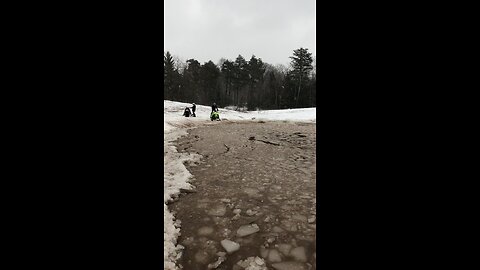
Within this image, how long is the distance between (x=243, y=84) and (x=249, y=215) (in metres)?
42.9

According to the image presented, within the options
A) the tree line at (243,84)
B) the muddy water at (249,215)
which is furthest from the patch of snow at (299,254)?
the tree line at (243,84)

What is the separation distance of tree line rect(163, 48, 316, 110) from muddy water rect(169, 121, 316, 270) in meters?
33.8

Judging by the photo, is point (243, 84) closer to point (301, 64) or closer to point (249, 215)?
point (301, 64)

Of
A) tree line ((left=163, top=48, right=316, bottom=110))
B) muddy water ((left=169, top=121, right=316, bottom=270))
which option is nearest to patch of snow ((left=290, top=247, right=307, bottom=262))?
muddy water ((left=169, top=121, right=316, bottom=270))

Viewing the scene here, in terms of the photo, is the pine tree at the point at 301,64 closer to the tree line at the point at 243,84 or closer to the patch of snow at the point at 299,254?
the tree line at the point at 243,84

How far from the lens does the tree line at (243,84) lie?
127ft

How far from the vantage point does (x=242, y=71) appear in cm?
4466

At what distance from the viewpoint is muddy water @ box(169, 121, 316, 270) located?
2.27 metres

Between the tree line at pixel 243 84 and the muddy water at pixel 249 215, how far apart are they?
33847mm

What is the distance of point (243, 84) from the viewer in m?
44.8
